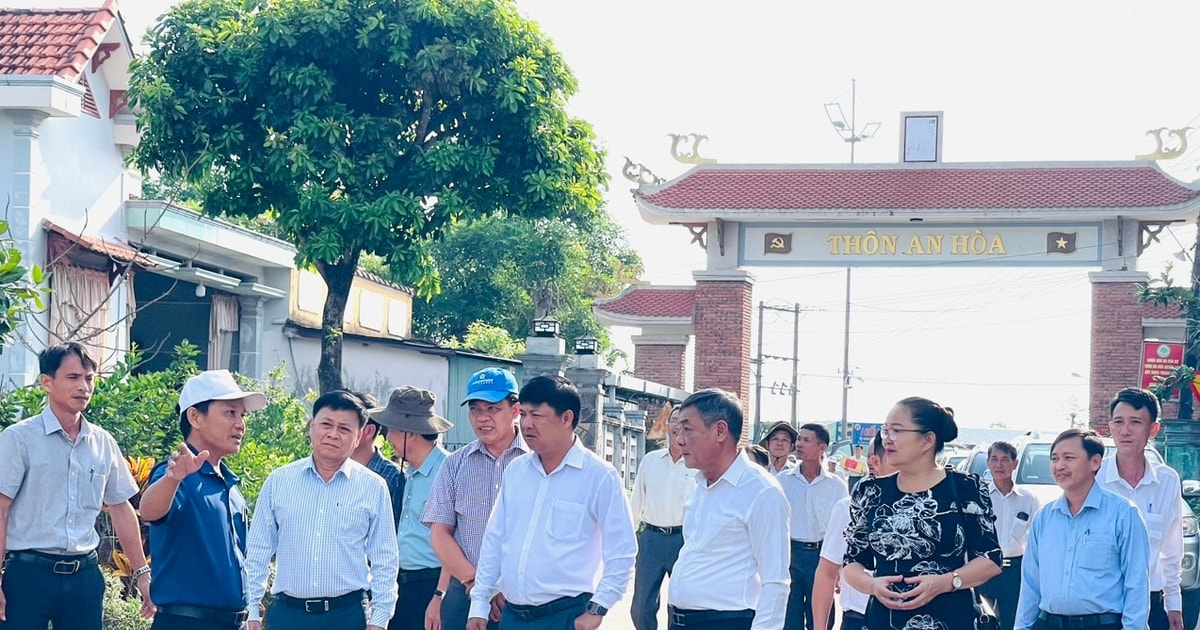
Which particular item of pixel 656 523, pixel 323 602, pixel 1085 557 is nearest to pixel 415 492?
pixel 323 602

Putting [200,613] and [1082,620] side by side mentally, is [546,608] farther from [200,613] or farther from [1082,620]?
[1082,620]

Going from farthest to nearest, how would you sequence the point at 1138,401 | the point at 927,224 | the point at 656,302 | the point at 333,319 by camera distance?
the point at 656,302
the point at 927,224
the point at 333,319
the point at 1138,401

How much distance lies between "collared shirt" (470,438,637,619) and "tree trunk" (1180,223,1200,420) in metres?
15.2

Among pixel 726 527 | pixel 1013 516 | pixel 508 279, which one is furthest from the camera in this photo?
pixel 508 279

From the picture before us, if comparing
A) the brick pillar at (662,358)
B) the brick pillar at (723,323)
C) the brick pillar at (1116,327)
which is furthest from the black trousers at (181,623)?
the brick pillar at (662,358)

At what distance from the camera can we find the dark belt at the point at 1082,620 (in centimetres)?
695

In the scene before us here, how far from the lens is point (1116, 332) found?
2872cm

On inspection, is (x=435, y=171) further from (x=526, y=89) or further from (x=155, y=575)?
(x=155, y=575)

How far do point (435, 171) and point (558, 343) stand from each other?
399 centimetres

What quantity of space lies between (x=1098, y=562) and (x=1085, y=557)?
0.20 ft

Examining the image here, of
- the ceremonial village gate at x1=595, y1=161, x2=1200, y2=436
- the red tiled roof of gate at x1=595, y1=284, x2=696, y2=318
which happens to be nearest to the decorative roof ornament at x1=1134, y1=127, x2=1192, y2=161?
the ceremonial village gate at x1=595, y1=161, x2=1200, y2=436

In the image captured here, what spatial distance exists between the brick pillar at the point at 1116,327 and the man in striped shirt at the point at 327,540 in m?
24.0

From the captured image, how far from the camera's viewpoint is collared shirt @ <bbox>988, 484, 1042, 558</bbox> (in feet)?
34.9

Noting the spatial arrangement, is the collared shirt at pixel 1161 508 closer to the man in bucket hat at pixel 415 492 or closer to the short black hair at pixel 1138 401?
the short black hair at pixel 1138 401
